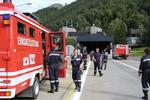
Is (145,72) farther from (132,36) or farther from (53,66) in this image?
(132,36)

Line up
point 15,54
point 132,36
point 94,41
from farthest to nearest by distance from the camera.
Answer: point 132,36 → point 94,41 → point 15,54

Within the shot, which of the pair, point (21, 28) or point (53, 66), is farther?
point (53, 66)

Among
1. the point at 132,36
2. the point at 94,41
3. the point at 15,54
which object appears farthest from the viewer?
the point at 132,36

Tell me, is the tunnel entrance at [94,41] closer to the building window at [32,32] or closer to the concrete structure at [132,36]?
the building window at [32,32]

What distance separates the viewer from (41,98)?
14.0 meters

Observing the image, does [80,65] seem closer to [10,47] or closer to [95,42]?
[10,47]

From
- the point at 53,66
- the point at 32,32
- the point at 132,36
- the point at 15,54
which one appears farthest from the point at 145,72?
the point at 132,36

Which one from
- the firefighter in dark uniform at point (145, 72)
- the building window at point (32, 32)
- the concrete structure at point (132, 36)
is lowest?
the firefighter in dark uniform at point (145, 72)

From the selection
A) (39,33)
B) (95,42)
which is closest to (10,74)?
(39,33)

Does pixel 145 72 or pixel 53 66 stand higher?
pixel 53 66

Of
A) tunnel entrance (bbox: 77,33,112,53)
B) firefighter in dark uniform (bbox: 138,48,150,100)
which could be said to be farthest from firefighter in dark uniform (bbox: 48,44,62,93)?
tunnel entrance (bbox: 77,33,112,53)

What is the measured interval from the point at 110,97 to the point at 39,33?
11.5 ft

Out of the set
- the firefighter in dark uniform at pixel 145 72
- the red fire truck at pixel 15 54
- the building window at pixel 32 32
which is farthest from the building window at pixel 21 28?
the firefighter in dark uniform at pixel 145 72

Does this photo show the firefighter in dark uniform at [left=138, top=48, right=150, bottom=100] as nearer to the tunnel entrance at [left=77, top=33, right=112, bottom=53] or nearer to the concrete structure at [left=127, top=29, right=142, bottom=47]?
the tunnel entrance at [left=77, top=33, right=112, bottom=53]
